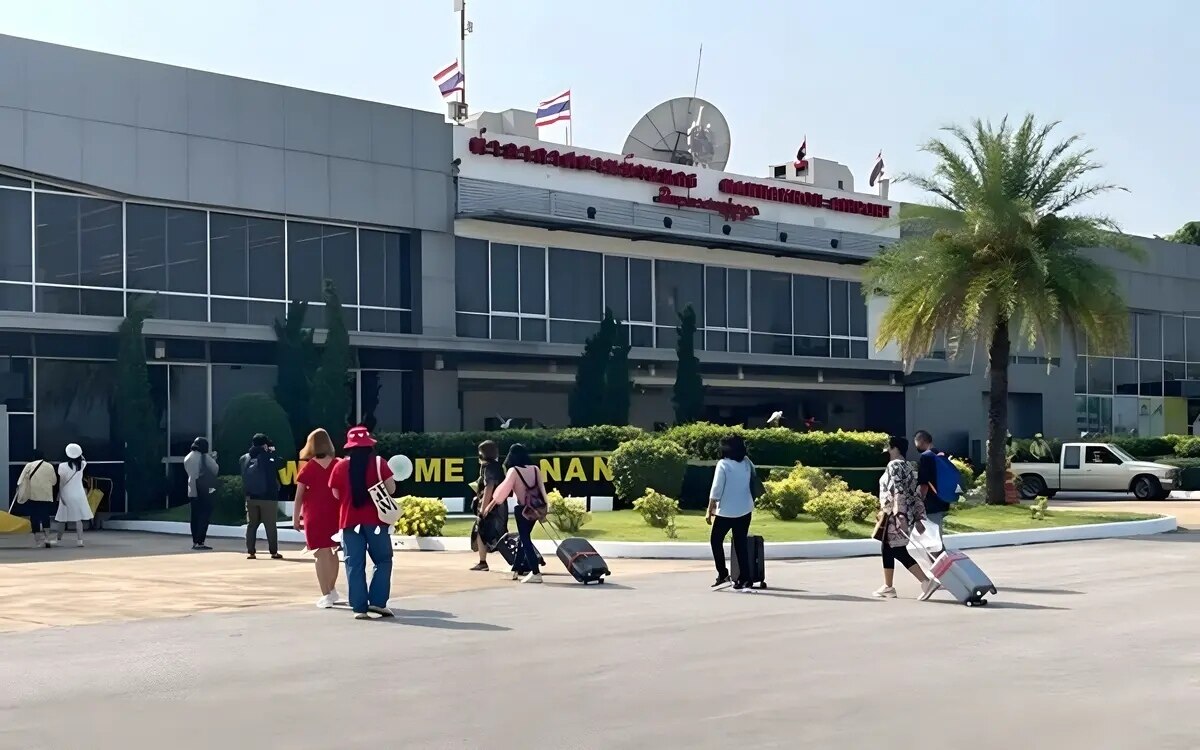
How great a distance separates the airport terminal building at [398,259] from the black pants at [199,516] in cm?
785

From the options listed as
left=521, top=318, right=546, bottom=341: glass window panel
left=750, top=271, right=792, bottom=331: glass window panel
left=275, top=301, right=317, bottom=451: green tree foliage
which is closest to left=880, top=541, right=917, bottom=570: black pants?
left=275, top=301, right=317, bottom=451: green tree foliage

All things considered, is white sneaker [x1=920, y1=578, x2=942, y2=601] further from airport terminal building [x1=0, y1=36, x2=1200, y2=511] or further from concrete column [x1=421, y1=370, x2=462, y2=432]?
concrete column [x1=421, y1=370, x2=462, y2=432]

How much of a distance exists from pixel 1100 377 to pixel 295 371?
3655 cm

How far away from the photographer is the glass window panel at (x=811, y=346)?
46.3 m

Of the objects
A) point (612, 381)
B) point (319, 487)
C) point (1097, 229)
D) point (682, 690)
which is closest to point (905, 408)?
point (612, 381)

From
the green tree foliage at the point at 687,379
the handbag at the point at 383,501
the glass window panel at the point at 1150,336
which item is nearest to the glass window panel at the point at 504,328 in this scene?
the green tree foliage at the point at 687,379

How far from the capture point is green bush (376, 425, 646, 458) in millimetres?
30547

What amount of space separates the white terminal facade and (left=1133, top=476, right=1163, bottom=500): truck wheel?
915 centimetres

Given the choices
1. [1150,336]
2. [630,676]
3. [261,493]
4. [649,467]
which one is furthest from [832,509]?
[1150,336]

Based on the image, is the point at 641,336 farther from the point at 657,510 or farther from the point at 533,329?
the point at 657,510

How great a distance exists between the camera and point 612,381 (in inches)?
1484

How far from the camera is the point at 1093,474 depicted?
134 feet

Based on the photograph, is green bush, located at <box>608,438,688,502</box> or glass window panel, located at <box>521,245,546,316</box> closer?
green bush, located at <box>608,438,688,502</box>

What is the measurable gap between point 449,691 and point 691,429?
21406 mm
